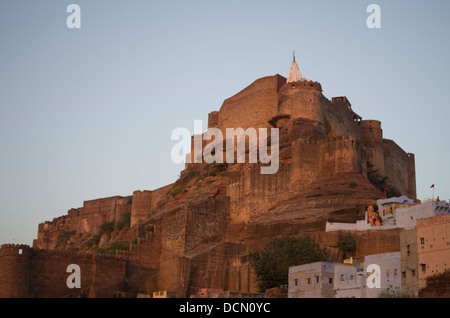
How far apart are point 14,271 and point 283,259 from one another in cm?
1718

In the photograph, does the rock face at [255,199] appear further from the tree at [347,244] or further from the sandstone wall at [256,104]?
the tree at [347,244]

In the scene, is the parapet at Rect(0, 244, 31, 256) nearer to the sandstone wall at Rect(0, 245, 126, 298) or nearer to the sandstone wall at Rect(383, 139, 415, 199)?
the sandstone wall at Rect(0, 245, 126, 298)

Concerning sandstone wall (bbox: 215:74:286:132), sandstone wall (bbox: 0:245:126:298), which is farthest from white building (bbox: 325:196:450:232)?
sandstone wall (bbox: 215:74:286:132)

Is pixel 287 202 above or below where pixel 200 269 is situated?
above

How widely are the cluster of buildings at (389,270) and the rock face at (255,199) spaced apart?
13.2ft

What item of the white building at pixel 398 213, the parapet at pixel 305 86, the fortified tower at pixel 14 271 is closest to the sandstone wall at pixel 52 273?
the fortified tower at pixel 14 271

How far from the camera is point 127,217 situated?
82.4 m

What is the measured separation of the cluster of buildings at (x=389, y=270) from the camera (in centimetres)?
4269

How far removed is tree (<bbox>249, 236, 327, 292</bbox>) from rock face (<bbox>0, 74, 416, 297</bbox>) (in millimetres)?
1454

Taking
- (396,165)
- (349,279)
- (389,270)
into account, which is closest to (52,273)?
(349,279)
